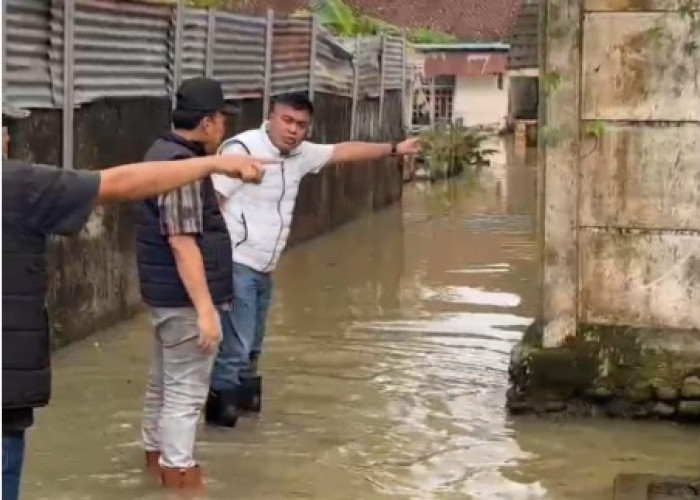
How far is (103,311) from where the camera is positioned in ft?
31.3

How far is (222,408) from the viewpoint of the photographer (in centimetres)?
714


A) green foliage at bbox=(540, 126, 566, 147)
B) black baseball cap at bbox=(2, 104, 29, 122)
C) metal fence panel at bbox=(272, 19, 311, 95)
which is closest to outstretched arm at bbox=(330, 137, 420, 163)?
green foliage at bbox=(540, 126, 566, 147)

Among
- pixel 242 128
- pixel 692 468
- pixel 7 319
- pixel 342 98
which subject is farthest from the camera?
pixel 342 98

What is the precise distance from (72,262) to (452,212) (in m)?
9.80

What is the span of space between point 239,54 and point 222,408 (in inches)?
227

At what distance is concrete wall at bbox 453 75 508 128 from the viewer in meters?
45.2

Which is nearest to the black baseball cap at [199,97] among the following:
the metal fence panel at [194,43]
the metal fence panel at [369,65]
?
the metal fence panel at [194,43]

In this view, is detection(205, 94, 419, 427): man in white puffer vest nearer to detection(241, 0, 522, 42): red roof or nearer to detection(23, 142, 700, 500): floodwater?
detection(23, 142, 700, 500): floodwater

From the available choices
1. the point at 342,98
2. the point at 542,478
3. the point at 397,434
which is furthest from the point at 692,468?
the point at 342,98


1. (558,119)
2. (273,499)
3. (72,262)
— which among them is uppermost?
(558,119)

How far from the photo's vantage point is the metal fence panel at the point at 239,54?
38.8 ft

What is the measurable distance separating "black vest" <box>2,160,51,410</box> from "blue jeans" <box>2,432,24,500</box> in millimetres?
109

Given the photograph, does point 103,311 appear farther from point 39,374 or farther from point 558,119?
point 39,374

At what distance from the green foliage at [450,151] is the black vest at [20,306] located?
61.5ft
